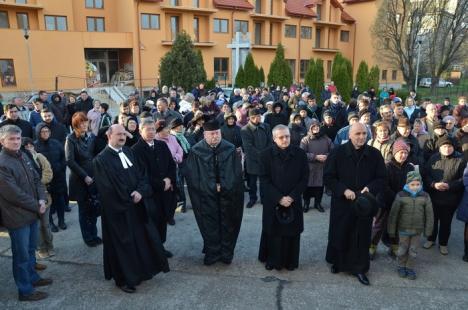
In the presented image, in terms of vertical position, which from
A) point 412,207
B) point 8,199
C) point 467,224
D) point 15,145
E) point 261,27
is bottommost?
point 467,224

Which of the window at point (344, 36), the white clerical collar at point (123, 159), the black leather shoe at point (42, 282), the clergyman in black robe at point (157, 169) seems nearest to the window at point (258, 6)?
the window at point (344, 36)

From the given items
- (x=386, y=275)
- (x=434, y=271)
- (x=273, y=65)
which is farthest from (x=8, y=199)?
(x=273, y=65)

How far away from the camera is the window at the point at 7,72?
80.4ft

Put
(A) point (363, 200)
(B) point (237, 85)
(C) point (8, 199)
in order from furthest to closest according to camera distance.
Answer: (B) point (237, 85)
(A) point (363, 200)
(C) point (8, 199)

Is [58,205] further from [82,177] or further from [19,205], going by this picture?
[19,205]

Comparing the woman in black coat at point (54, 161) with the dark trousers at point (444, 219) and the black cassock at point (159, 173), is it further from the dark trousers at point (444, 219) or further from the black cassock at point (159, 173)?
the dark trousers at point (444, 219)

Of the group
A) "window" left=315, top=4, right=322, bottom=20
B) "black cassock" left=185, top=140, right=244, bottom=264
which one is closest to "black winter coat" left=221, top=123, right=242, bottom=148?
"black cassock" left=185, top=140, right=244, bottom=264

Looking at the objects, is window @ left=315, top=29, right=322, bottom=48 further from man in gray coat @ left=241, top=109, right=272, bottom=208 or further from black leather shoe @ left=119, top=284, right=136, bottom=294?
black leather shoe @ left=119, top=284, right=136, bottom=294

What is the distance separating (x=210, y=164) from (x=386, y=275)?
108 inches

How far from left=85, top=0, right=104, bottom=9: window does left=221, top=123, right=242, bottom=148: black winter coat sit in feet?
85.7

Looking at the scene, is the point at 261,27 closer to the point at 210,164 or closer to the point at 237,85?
the point at 237,85

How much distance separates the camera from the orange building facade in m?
25.5

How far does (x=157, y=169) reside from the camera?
5410 mm

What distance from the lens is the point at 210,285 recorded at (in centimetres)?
479
